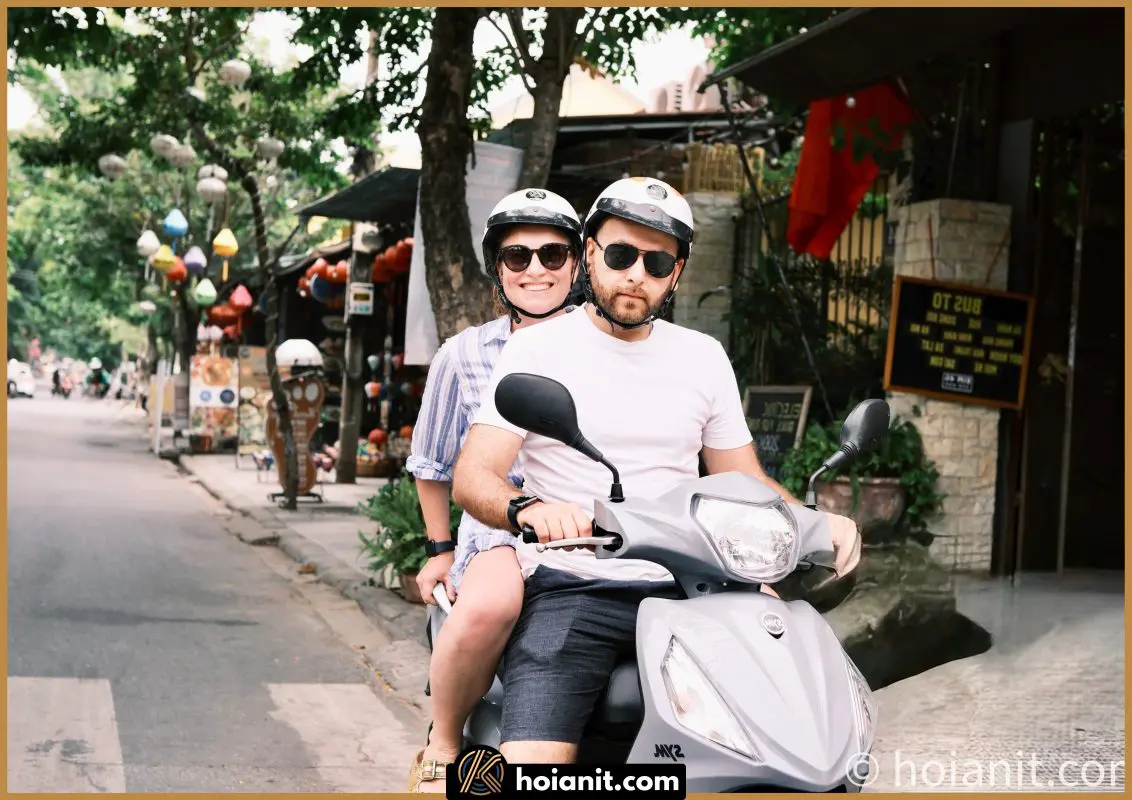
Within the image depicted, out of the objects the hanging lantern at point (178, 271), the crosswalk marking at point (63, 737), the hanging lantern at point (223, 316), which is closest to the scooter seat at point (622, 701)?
the crosswalk marking at point (63, 737)

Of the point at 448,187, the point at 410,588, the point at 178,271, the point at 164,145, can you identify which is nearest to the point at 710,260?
the point at 448,187

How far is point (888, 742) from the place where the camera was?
567cm

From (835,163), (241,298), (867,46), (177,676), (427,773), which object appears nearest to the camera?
(427,773)

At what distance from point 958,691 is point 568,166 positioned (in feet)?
30.4

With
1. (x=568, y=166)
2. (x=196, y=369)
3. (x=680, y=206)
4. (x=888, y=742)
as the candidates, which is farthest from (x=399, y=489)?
(x=196, y=369)

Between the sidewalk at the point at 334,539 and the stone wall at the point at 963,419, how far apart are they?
3673 millimetres

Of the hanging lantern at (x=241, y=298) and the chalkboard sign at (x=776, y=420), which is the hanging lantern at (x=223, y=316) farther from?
the chalkboard sign at (x=776, y=420)

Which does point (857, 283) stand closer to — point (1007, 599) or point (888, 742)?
point (1007, 599)

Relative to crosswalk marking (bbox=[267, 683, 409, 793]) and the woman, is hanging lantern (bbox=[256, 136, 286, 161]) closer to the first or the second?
crosswalk marking (bbox=[267, 683, 409, 793])

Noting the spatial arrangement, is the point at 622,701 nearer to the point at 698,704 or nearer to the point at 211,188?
the point at 698,704

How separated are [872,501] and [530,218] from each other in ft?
19.4

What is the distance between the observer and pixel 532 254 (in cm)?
352

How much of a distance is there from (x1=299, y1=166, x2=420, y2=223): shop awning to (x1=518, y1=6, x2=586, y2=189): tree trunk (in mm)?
3873

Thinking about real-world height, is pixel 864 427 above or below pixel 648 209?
below
